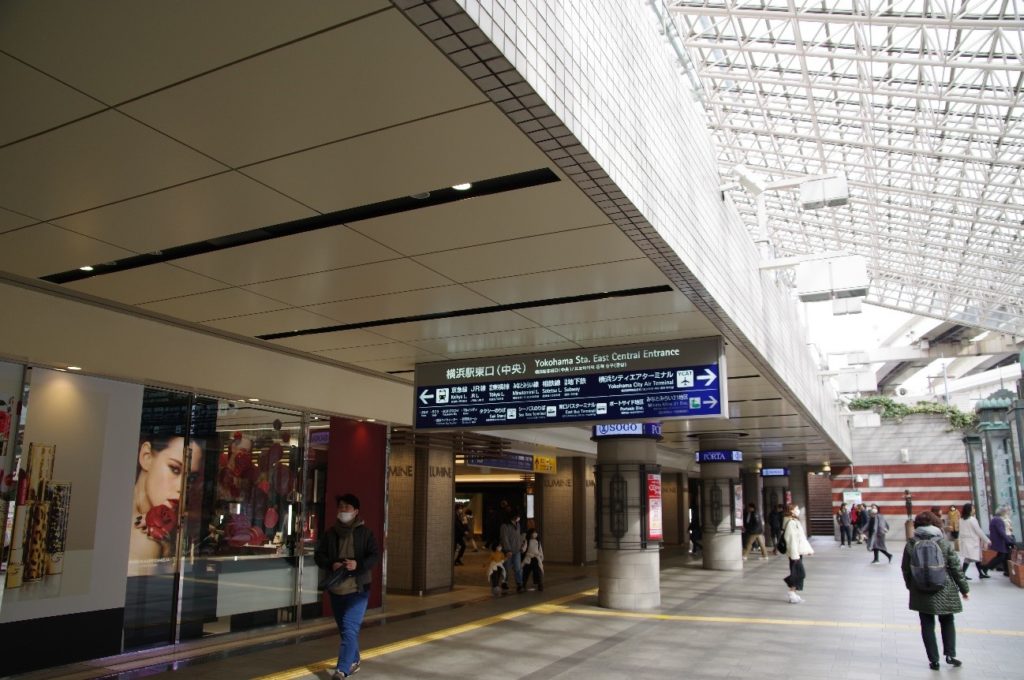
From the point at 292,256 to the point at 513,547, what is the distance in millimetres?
10105

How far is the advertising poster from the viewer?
12.3 meters

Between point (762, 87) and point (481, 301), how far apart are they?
19.9 meters

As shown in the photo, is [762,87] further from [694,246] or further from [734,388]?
[694,246]

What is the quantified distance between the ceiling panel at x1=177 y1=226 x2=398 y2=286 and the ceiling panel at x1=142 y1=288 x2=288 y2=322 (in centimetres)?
57

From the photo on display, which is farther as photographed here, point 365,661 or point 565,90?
point 365,661

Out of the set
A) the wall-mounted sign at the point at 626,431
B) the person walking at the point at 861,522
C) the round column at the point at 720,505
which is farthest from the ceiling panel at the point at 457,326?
the person walking at the point at 861,522

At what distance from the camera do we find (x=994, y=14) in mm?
16438

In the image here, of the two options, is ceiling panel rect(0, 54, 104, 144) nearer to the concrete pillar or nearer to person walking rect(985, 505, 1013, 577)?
the concrete pillar

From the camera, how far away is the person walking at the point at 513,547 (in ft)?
47.5

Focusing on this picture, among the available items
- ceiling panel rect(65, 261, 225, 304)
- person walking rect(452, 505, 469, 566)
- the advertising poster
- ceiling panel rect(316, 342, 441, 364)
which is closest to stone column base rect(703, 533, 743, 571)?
person walking rect(452, 505, 469, 566)

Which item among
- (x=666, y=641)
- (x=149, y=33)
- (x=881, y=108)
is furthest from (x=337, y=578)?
(x=881, y=108)

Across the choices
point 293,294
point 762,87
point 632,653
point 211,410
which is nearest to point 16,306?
point 293,294

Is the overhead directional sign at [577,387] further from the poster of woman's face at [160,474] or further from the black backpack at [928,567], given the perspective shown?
the poster of woman's face at [160,474]

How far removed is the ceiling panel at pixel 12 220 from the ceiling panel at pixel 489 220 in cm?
205
